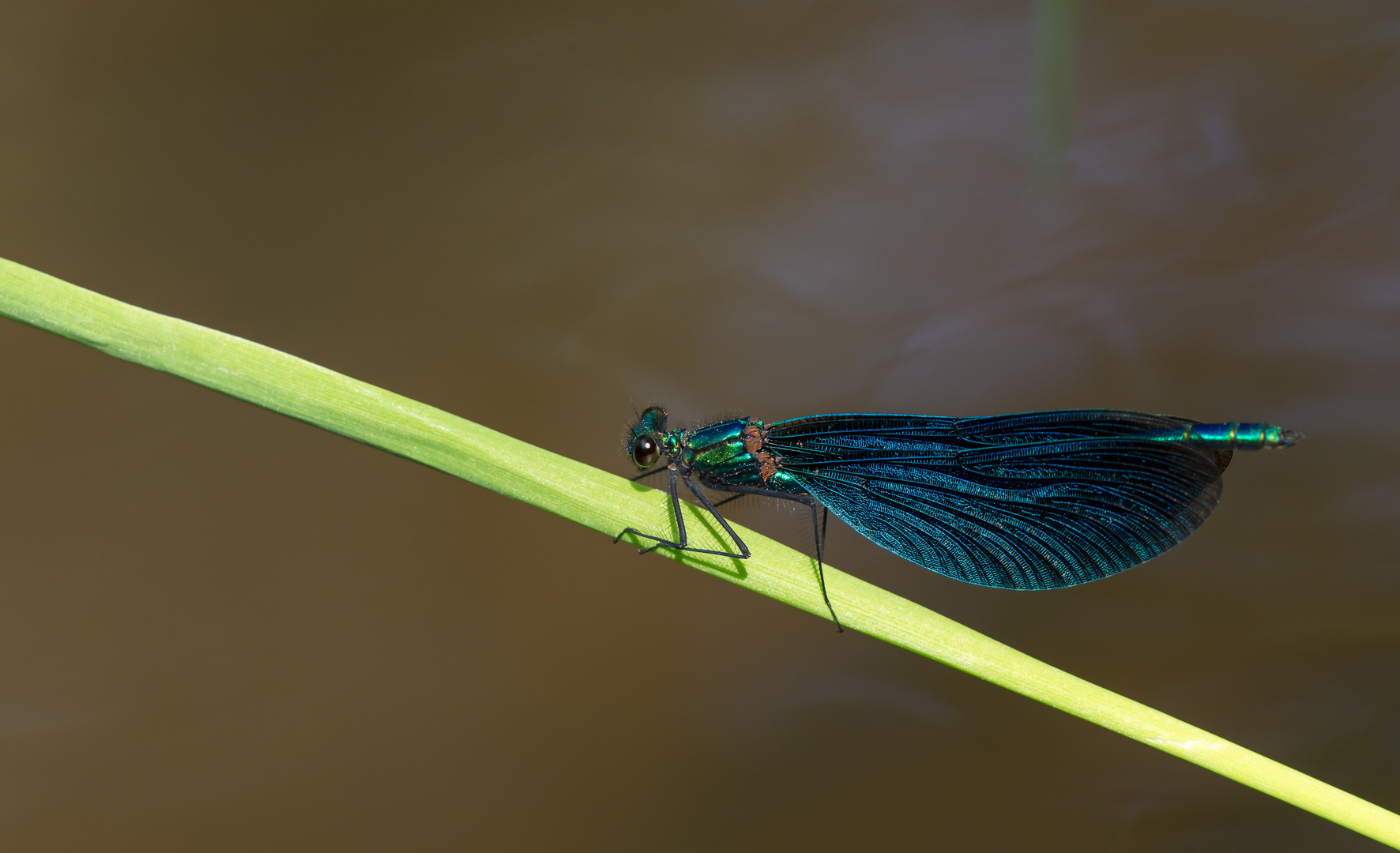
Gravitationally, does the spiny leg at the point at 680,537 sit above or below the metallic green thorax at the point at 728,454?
below

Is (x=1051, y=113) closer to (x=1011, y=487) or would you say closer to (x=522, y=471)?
(x=1011, y=487)

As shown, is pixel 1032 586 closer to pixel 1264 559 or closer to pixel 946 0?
pixel 1264 559

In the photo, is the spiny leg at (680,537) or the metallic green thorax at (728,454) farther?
the metallic green thorax at (728,454)

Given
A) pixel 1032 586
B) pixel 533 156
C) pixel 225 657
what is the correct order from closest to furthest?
pixel 1032 586, pixel 225 657, pixel 533 156

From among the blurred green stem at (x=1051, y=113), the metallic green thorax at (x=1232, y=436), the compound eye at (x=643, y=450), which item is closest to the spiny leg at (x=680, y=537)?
the compound eye at (x=643, y=450)

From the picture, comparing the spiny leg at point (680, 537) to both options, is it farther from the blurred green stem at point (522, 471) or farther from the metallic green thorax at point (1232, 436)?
the metallic green thorax at point (1232, 436)

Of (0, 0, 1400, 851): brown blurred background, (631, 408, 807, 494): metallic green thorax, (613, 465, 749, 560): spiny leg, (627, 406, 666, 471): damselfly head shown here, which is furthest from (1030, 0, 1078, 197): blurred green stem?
(613, 465, 749, 560): spiny leg

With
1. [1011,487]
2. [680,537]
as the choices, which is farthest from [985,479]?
[680,537]

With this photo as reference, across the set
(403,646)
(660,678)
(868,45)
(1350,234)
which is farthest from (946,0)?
(403,646)
